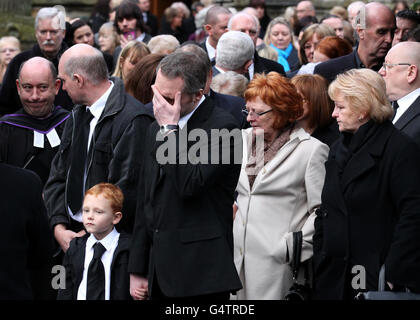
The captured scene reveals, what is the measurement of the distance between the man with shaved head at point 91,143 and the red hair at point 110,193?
6 cm

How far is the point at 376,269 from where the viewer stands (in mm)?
5680

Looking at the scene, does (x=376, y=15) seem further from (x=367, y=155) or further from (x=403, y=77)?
(x=367, y=155)

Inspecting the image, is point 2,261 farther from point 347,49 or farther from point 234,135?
point 347,49

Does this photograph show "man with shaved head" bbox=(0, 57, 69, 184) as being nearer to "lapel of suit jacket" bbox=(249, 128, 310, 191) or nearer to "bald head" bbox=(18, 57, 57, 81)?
"bald head" bbox=(18, 57, 57, 81)

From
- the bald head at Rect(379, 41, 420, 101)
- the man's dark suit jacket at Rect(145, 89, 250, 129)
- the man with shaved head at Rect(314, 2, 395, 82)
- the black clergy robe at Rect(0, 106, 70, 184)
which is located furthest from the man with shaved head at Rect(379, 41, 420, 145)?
the black clergy robe at Rect(0, 106, 70, 184)

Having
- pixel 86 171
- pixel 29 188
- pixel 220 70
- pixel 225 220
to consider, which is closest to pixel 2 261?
pixel 29 188

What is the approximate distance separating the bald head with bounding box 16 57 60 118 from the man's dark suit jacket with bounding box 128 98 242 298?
7.61 ft

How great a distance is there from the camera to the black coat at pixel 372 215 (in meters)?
5.50

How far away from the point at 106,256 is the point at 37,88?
180 cm

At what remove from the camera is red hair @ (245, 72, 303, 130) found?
6.39 metres

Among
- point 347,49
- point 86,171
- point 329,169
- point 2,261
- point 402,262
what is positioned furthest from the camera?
point 347,49

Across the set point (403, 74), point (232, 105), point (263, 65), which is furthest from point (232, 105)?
point (263, 65)

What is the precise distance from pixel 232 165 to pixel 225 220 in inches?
12.7

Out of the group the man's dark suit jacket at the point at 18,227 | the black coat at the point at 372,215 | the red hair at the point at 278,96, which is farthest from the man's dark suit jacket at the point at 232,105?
the man's dark suit jacket at the point at 18,227
